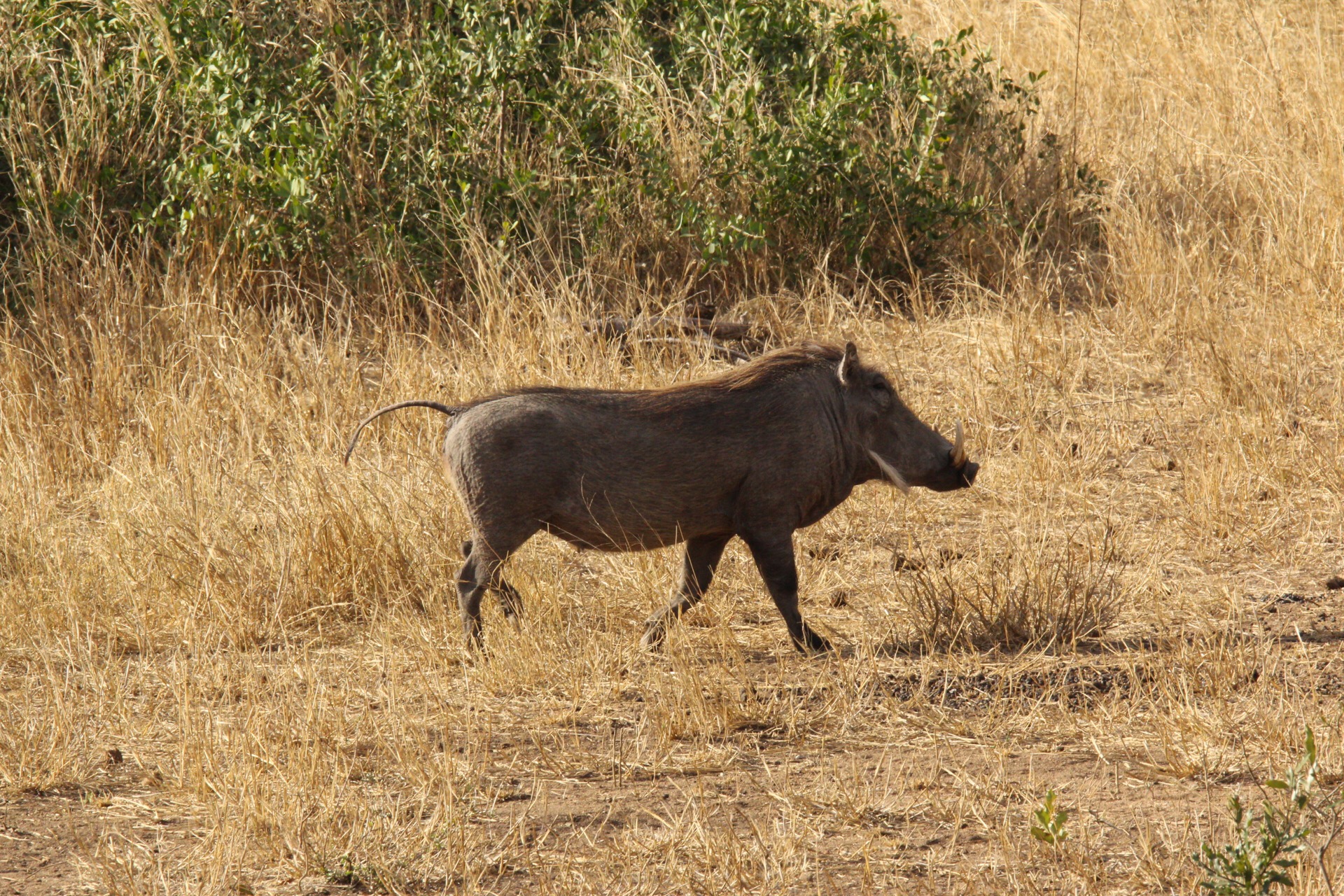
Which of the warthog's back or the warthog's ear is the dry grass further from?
the warthog's ear

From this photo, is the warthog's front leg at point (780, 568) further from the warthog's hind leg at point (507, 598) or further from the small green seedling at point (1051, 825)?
the small green seedling at point (1051, 825)

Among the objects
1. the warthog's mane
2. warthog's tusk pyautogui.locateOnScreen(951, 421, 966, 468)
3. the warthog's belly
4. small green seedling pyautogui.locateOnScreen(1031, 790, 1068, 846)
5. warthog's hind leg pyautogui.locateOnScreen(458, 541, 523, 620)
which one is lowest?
warthog's hind leg pyautogui.locateOnScreen(458, 541, 523, 620)

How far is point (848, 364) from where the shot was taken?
443 centimetres

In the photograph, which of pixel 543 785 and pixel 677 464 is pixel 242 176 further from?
pixel 543 785

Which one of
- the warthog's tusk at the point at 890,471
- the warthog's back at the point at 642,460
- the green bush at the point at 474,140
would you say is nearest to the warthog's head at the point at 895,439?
the warthog's tusk at the point at 890,471

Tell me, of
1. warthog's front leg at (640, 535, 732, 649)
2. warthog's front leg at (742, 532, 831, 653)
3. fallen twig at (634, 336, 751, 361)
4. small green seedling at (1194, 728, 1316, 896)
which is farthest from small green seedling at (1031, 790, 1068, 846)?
fallen twig at (634, 336, 751, 361)

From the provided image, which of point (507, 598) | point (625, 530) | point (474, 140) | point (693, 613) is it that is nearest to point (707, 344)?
point (474, 140)

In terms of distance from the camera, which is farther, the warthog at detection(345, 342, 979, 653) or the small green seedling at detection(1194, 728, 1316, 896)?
the warthog at detection(345, 342, 979, 653)

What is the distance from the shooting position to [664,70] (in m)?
7.78

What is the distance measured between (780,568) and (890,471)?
47 centimetres

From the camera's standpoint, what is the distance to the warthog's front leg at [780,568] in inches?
169

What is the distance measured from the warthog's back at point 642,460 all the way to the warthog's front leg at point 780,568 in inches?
3.0

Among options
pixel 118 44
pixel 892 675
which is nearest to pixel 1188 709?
pixel 892 675

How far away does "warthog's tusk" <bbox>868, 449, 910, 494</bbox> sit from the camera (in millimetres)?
4477
